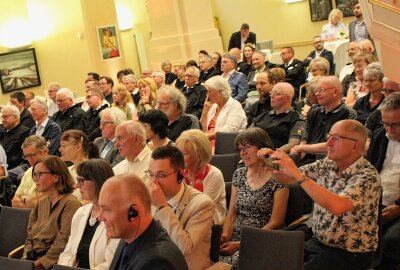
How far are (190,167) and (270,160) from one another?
92 centimetres

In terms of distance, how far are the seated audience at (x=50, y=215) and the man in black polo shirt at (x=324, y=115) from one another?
1.97 meters

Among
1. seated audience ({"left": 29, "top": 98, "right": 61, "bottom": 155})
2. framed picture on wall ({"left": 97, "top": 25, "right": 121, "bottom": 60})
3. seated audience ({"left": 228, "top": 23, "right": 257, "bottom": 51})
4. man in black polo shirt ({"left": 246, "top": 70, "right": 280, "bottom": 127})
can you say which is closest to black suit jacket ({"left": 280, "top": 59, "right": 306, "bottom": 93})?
man in black polo shirt ({"left": 246, "top": 70, "right": 280, "bottom": 127})

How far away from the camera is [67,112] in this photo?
883cm

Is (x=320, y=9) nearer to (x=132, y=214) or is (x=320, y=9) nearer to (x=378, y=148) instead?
(x=378, y=148)

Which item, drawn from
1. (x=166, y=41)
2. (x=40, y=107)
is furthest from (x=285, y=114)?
(x=166, y=41)

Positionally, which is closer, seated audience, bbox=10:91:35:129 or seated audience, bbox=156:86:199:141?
seated audience, bbox=156:86:199:141

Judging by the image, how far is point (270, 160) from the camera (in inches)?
145

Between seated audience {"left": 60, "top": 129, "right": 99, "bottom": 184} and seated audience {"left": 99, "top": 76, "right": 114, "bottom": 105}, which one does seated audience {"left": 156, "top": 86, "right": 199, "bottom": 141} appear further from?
seated audience {"left": 99, "top": 76, "right": 114, "bottom": 105}

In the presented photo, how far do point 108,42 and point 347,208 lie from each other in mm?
11339

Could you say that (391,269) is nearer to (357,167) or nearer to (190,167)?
(357,167)

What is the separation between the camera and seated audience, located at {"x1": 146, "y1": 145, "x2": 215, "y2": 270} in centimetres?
353

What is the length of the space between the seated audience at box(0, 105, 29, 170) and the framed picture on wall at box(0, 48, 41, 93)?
19.2 ft

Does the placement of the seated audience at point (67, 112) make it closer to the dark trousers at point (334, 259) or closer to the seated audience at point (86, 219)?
the seated audience at point (86, 219)

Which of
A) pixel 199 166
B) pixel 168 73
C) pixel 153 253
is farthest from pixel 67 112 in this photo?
pixel 153 253
